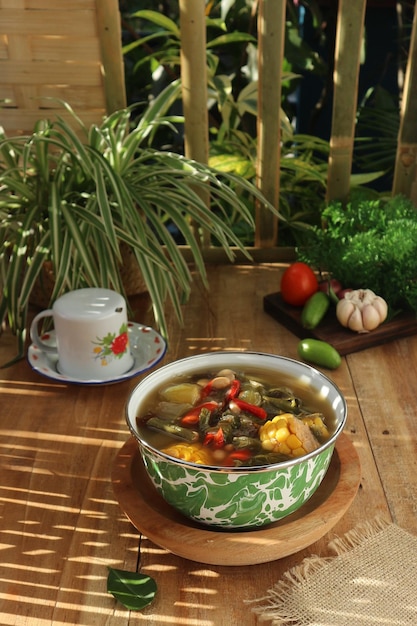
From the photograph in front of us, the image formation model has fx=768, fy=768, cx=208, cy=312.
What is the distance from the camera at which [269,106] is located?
5.44ft

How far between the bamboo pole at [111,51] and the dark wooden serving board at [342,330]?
57 centimetres

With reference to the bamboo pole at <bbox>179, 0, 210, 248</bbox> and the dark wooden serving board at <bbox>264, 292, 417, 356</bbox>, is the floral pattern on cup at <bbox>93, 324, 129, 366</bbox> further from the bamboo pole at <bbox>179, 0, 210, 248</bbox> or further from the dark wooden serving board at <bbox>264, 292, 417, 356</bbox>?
the bamboo pole at <bbox>179, 0, 210, 248</bbox>

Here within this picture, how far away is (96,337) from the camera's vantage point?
1.25m

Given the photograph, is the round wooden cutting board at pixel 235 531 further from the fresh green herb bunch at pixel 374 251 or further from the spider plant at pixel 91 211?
the fresh green herb bunch at pixel 374 251

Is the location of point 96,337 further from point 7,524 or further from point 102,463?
point 7,524

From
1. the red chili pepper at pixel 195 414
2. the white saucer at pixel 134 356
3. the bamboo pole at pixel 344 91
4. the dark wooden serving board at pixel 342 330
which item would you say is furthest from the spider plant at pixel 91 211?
the red chili pepper at pixel 195 414

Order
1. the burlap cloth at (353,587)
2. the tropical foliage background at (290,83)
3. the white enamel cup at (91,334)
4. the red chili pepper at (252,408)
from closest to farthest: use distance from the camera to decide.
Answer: the burlap cloth at (353,587) < the red chili pepper at (252,408) < the white enamel cup at (91,334) < the tropical foliage background at (290,83)

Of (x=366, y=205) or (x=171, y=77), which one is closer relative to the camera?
(x=366, y=205)

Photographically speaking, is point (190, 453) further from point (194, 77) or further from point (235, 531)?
point (194, 77)

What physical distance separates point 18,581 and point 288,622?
32 centimetres

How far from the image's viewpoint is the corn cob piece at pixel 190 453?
884mm

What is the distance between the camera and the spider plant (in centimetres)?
138

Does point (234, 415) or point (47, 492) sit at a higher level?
point (234, 415)

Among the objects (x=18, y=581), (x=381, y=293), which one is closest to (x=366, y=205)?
(x=381, y=293)
